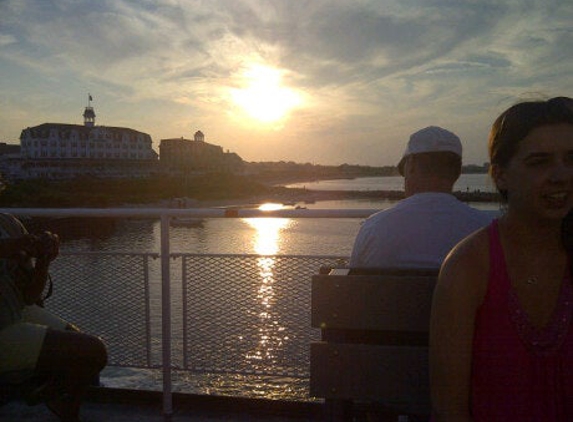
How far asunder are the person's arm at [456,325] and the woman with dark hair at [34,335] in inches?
60.1

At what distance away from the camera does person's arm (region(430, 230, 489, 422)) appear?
1499 millimetres

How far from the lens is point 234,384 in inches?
244

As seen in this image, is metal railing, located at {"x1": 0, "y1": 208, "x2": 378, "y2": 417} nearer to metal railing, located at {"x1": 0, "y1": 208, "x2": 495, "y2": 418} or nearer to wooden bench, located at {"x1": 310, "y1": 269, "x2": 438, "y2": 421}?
metal railing, located at {"x1": 0, "y1": 208, "x2": 495, "y2": 418}

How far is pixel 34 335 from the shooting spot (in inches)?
92.3

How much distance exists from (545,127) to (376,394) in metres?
0.96

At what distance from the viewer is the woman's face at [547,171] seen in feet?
5.08

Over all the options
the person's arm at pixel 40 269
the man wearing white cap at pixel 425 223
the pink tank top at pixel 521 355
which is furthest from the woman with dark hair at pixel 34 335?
the pink tank top at pixel 521 355

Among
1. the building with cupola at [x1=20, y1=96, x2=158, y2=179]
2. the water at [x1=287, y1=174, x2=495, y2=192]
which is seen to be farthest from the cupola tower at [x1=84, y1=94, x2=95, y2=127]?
the water at [x1=287, y1=174, x2=495, y2=192]

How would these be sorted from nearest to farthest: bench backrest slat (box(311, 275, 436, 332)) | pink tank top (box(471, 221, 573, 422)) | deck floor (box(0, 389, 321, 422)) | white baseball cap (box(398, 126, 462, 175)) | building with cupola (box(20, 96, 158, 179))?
pink tank top (box(471, 221, 573, 422)), bench backrest slat (box(311, 275, 436, 332)), white baseball cap (box(398, 126, 462, 175)), deck floor (box(0, 389, 321, 422)), building with cupola (box(20, 96, 158, 179))

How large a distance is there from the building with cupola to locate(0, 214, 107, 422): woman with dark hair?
3896 inches

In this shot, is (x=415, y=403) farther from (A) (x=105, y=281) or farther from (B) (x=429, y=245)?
(A) (x=105, y=281)

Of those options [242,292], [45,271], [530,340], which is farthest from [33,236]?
[530,340]

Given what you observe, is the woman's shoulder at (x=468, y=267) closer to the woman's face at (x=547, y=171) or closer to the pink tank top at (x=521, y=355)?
the pink tank top at (x=521, y=355)

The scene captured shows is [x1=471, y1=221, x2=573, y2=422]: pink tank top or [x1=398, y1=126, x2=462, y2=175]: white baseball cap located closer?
[x1=471, y1=221, x2=573, y2=422]: pink tank top
